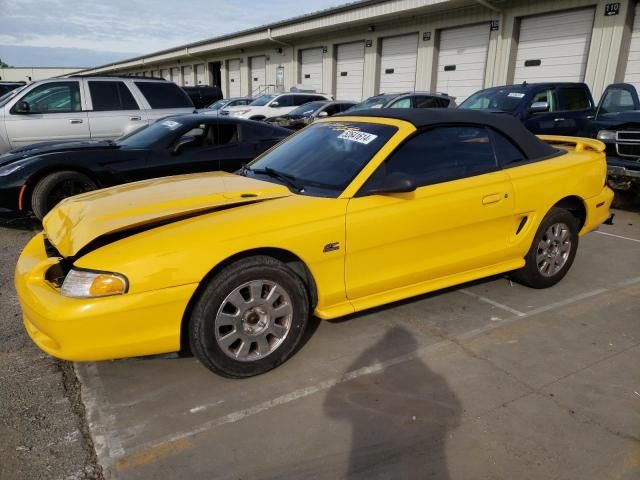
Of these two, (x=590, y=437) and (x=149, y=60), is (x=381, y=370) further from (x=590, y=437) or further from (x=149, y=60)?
(x=149, y=60)

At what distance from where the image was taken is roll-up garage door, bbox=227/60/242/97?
32344 millimetres

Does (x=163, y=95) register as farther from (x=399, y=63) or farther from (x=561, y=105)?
(x=399, y=63)

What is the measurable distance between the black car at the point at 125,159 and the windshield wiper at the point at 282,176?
8.66 ft

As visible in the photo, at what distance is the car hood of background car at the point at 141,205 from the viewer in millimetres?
2839

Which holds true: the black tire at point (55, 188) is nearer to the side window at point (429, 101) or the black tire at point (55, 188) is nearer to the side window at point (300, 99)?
the side window at point (429, 101)

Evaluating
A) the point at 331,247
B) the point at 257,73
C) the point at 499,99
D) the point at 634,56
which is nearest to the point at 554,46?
the point at 634,56

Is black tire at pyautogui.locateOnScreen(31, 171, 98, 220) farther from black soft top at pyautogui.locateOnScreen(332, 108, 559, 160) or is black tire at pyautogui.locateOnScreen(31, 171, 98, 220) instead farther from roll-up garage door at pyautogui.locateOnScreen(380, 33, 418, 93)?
roll-up garage door at pyautogui.locateOnScreen(380, 33, 418, 93)

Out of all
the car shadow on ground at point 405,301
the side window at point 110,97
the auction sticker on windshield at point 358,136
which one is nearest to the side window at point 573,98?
the car shadow on ground at point 405,301

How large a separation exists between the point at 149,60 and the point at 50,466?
4799cm

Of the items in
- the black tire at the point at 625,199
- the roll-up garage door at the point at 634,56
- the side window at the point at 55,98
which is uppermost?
the roll-up garage door at the point at 634,56

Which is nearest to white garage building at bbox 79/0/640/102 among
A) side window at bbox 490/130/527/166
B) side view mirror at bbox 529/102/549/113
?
side view mirror at bbox 529/102/549/113

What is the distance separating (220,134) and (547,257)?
4326 mm

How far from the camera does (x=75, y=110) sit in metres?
8.47

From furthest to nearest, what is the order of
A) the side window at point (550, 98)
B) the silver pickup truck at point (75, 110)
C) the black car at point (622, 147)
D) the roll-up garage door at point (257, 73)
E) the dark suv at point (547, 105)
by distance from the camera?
1. the roll-up garage door at point (257, 73)
2. the side window at point (550, 98)
3. the dark suv at point (547, 105)
4. the silver pickup truck at point (75, 110)
5. the black car at point (622, 147)
